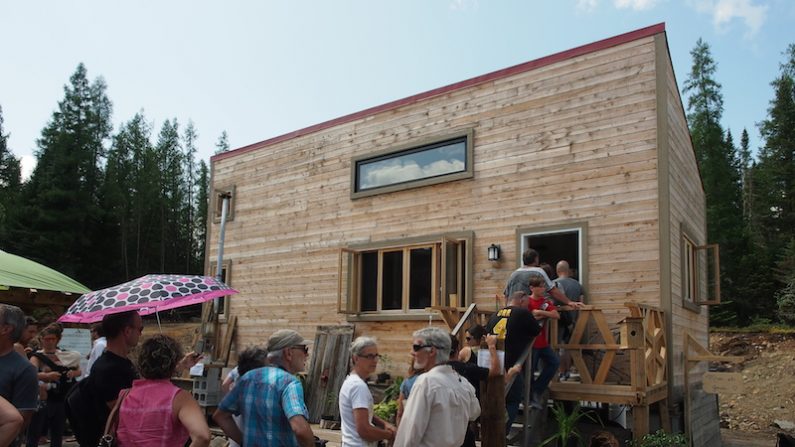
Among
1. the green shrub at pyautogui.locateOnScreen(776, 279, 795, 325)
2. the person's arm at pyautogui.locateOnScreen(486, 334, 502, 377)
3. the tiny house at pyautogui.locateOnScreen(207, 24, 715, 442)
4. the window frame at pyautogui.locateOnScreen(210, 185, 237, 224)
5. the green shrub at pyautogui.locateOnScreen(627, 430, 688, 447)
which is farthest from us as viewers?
the green shrub at pyautogui.locateOnScreen(776, 279, 795, 325)

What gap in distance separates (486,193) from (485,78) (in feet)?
6.46

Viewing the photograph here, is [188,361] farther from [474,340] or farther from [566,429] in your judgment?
[566,429]

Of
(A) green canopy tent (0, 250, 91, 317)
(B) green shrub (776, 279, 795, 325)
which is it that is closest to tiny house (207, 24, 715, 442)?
(A) green canopy tent (0, 250, 91, 317)

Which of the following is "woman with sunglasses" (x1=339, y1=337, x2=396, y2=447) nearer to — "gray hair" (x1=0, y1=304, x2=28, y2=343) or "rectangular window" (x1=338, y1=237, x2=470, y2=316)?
"gray hair" (x1=0, y1=304, x2=28, y2=343)

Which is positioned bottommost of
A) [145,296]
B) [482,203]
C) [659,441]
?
[659,441]

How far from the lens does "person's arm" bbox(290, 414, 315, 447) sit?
3.30 meters

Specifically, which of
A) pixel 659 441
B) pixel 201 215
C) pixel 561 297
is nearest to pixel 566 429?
pixel 659 441

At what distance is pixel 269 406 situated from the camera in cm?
349

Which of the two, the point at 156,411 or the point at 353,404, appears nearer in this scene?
the point at 156,411

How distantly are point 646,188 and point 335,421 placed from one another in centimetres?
630

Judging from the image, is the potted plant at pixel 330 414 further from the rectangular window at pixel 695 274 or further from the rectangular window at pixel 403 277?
the rectangular window at pixel 695 274

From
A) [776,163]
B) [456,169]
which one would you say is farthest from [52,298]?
[776,163]

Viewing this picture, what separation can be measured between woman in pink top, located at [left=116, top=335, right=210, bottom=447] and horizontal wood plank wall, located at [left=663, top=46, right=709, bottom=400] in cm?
716

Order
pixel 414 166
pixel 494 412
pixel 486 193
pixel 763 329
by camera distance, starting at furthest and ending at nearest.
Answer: pixel 763 329
pixel 414 166
pixel 486 193
pixel 494 412
